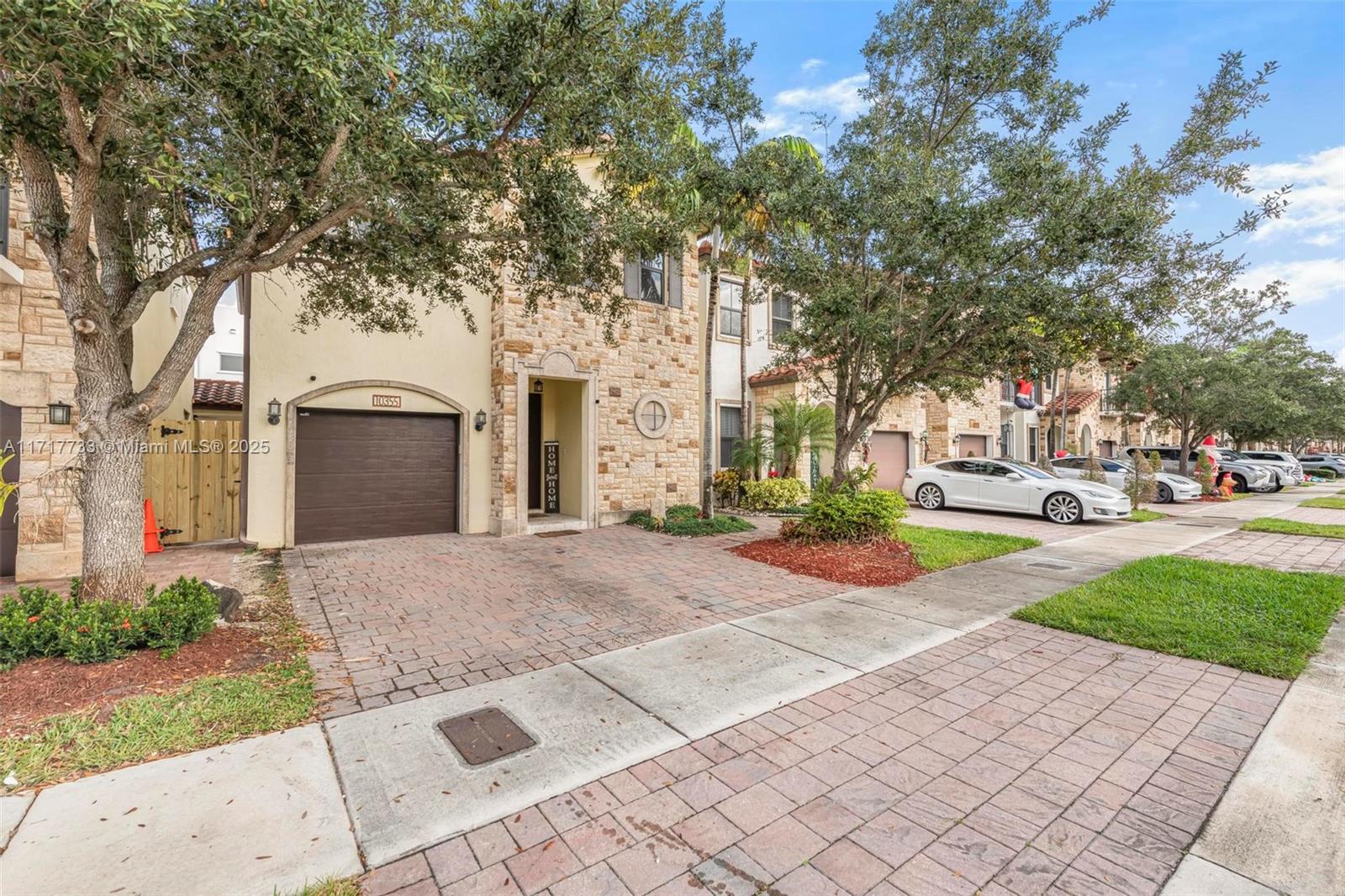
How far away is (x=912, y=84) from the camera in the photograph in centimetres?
827

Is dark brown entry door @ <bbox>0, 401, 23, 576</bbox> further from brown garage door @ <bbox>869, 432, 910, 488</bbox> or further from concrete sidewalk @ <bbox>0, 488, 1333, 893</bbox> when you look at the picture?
brown garage door @ <bbox>869, 432, 910, 488</bbox>

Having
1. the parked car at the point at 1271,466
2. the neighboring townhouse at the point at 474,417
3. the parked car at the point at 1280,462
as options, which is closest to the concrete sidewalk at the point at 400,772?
the neighboring townhouse at the point at 474,417

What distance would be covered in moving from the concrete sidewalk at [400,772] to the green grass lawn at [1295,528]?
10854 mm

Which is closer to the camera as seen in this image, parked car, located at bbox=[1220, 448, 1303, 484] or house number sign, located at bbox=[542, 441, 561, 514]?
house number sign, located at bbox=[542, 441, 561, 514]

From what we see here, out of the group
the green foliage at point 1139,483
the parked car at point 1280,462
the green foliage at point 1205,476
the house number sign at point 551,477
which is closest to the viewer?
the house number sign at point 551,477

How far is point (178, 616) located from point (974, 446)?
22.1m

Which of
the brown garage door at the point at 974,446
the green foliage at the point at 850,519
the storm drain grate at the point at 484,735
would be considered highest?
the brown garage door at the point at 974,446

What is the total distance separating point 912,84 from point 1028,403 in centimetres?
1614

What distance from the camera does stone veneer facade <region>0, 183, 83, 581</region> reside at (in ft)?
21.3

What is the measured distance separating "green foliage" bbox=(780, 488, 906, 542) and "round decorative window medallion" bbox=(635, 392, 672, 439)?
434cm

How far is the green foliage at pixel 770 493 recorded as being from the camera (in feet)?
43.4

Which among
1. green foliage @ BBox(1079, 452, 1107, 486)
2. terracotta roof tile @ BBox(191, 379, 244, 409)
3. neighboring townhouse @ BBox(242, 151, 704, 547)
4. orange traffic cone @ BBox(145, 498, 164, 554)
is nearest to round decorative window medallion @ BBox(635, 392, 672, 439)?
neighboring townhouse @ BBox(242, 151, 704, 547)

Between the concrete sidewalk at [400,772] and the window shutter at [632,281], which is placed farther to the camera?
the window shutter at [632,281]

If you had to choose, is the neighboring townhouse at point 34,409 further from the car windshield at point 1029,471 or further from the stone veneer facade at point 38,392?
the car windshield at point 1029,471
